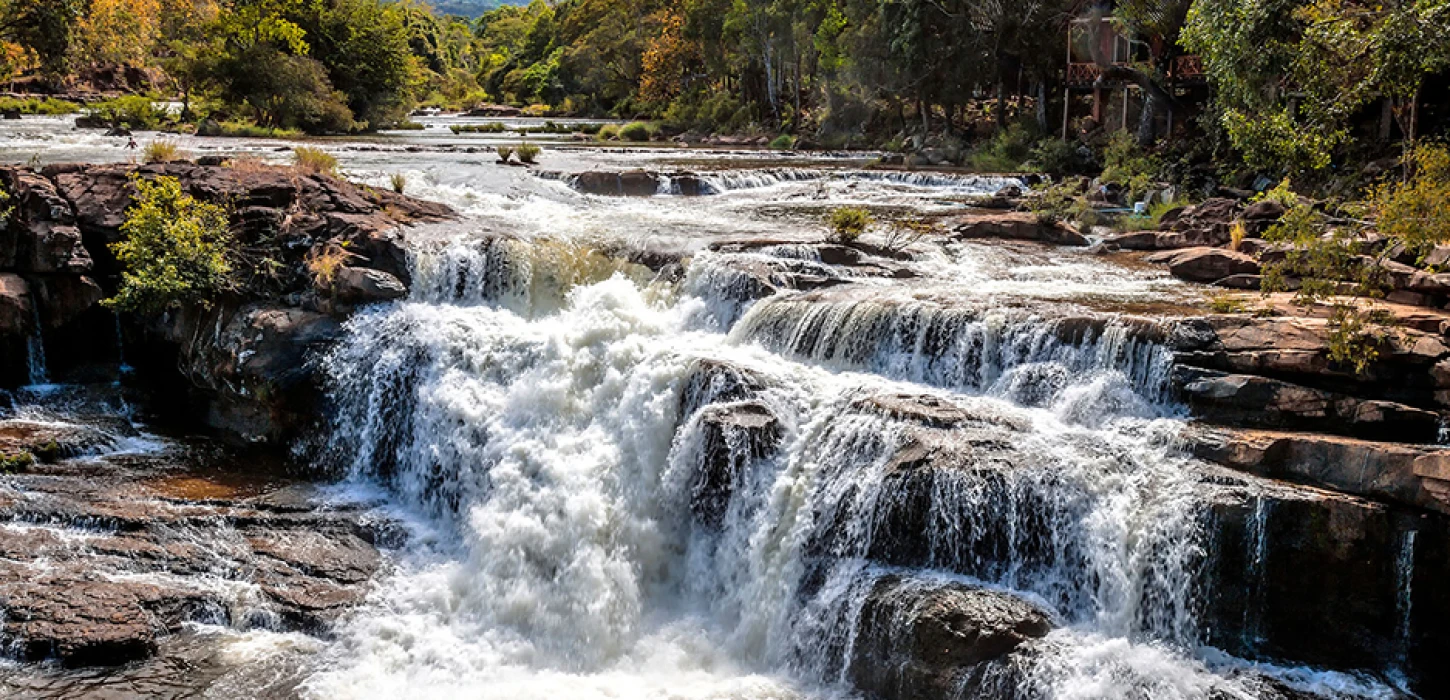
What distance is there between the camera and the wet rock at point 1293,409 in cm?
860

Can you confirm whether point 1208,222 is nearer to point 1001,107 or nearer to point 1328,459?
point 1328,459

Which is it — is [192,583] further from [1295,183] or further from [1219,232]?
[1295,183]

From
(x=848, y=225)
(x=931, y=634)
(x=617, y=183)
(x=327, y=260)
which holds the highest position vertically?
(x=617, y=183)

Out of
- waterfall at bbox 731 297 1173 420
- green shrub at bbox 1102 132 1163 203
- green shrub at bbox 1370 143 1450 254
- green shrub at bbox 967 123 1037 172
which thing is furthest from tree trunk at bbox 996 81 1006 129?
green shrub at bbox 1370 143 1450 254

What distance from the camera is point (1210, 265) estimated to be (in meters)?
13.9

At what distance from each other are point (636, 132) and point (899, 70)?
15.0m

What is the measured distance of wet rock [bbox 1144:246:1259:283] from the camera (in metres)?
13.6

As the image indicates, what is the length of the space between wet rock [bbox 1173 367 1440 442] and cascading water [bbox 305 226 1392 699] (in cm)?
40

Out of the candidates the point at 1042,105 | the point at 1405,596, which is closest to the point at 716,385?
the point at 1405,596

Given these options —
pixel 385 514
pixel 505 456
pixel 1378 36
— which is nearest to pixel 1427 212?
pixel 1378 36

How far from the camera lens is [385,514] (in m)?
11.3

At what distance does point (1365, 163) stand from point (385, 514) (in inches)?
753

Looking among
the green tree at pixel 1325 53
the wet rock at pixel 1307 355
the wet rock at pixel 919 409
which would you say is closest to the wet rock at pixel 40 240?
the wet rock at pixel 919 409

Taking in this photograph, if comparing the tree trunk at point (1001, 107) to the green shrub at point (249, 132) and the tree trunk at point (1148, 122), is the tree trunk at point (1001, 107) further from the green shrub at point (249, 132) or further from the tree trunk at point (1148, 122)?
the green shrub at point (249, 132)
